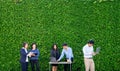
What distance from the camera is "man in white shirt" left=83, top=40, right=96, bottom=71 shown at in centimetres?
2031

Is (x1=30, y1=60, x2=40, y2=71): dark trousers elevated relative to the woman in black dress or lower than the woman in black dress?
lower

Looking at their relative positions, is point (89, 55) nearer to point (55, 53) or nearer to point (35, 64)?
point (55, 53)

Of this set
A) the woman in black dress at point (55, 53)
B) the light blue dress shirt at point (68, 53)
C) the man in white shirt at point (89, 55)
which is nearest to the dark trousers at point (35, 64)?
the woman in black dress at point (55, 53)

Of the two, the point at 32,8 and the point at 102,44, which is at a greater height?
the point at 32,8

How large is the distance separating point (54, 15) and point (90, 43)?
9.19ft

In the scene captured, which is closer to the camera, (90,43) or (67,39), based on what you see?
(90,43)

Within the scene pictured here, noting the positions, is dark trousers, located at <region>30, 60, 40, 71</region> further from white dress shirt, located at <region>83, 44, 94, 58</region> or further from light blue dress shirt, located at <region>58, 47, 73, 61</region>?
white dress shirt, located at <region>83, 44, 94, 58</region>

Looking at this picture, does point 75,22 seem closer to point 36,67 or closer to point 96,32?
point 96,32

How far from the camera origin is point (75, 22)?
2216 centimetres

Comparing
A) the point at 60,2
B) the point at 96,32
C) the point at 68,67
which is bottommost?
the point at 68,67

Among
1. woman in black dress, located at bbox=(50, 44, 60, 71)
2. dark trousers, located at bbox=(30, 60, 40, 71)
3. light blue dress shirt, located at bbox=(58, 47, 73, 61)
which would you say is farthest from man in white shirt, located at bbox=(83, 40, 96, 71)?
dark trousers, located at bbox=(30, 60, 40, 71)

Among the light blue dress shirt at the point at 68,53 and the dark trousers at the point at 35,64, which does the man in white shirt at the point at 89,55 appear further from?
the dark trousers at the point at 35,64

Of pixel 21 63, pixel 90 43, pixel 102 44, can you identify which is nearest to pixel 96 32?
pixel 102 44

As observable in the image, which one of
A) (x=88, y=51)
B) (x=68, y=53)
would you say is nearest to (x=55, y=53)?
(x=68, y=53)
